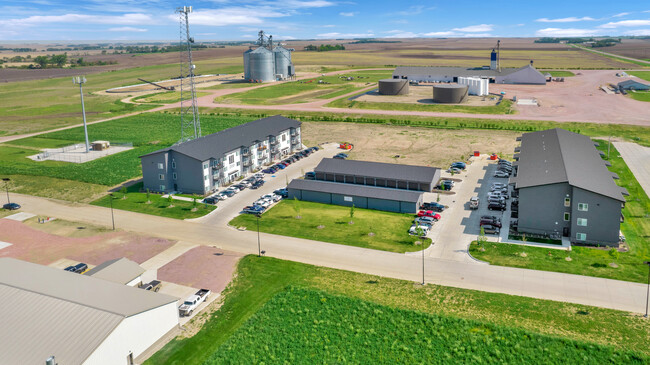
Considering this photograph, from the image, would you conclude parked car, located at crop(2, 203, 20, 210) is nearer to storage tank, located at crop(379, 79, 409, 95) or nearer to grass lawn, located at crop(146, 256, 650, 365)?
grass lawn, located at crop(146, 256, 650, 365)

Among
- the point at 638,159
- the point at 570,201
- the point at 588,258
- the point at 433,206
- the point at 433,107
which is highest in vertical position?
the point at 433,107

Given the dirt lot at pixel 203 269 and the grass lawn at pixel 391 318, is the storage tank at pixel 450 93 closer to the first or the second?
the dirt lot at pixel 203 269

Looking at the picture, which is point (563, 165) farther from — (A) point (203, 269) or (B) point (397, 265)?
(A) point (203, 269)

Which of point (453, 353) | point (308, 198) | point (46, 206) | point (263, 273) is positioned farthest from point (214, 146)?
point (453, 353)

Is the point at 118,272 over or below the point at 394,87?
below

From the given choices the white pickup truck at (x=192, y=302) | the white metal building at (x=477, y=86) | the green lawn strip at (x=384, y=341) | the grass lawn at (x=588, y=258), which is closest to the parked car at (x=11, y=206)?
the white pickup truck at (x=192, y=302)

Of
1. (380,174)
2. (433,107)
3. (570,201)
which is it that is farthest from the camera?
(433,107)

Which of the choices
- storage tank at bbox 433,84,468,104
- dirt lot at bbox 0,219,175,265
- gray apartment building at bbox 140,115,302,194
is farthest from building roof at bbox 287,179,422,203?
storage tank at bbox 433,84,468,104

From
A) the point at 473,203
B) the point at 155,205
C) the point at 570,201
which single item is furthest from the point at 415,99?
the point at 155,205
